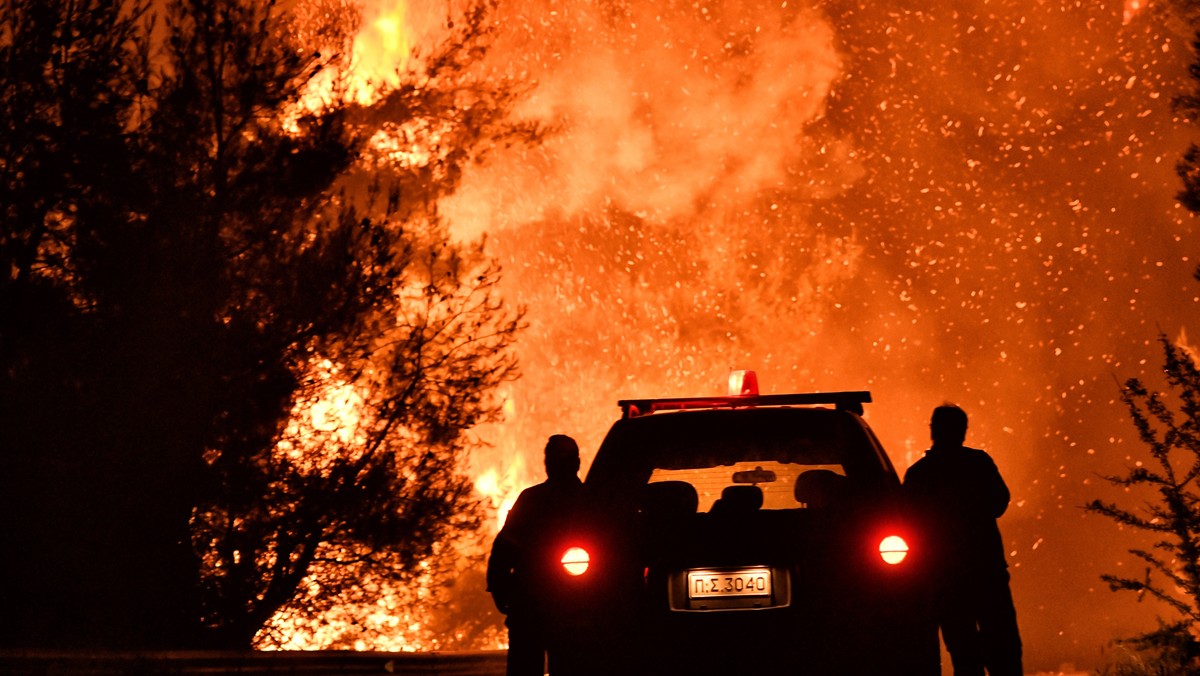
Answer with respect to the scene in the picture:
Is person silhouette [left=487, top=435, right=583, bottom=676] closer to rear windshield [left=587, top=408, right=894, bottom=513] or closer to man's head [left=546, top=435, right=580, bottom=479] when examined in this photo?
man's head [left=546, top=435, right=580, bottom=479]

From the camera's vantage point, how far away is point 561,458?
7383 millimetres

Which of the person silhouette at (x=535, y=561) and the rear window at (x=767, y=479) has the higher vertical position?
the rear window at (x=767, y=479)

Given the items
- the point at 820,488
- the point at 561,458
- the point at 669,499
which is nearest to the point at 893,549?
the point at 820,488

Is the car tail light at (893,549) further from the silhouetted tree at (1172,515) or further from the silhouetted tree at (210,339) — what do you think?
the silhouetted tree at (210,339)

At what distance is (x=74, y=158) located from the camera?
18906 millimetres

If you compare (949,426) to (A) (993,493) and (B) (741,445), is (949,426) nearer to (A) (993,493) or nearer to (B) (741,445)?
(A) (993,493)

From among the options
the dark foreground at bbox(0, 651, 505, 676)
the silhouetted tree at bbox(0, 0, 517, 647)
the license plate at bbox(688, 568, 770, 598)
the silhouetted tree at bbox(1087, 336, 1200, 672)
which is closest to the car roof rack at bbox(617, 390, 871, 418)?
the license plate at bbox(688, 568, 770, 598)

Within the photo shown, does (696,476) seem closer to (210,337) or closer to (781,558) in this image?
(210,337)

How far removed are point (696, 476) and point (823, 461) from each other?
1614 cm

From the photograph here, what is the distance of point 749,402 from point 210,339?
13.8 meters

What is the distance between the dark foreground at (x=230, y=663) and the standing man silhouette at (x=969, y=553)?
4.09 m

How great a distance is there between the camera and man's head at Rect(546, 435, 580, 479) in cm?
736

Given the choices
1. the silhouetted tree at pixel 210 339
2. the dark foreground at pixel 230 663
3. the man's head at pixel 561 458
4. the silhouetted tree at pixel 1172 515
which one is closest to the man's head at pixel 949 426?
the man's head at pixel 561 458

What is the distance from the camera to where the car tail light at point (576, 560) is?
6.20 meters
